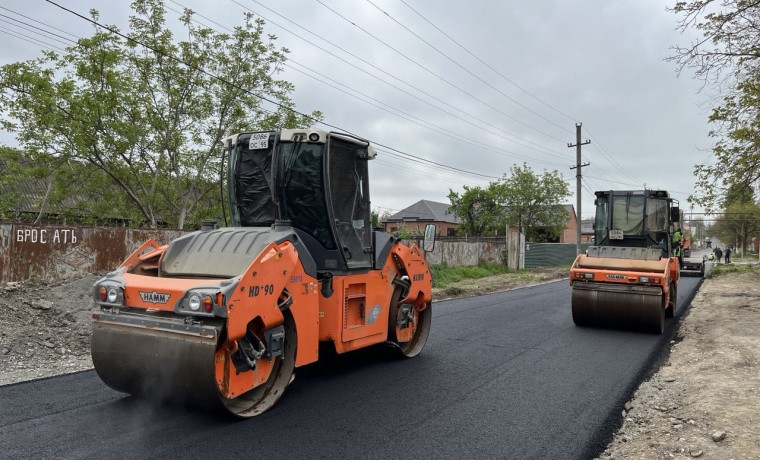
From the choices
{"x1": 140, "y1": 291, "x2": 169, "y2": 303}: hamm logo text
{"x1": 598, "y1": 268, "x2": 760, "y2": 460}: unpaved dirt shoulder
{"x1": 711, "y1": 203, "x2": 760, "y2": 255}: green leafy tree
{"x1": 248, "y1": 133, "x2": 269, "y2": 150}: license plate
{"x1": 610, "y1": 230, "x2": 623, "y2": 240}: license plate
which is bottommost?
{"x1": 598, "y1": 268, "x2": 760, "y2": 460}: unpaved dirt shoulder

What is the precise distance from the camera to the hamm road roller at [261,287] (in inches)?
152

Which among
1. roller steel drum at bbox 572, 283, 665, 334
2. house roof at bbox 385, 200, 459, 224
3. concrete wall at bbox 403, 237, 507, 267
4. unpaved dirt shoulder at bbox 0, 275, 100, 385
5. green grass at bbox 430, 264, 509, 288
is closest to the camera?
unpaved dirt shoulder at bbox 0, 275, 100, 385

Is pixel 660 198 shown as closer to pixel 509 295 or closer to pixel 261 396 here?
pixel 509 295

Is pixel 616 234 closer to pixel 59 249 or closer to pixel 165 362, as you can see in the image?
pixel 165 362

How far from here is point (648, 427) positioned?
437 centimetres

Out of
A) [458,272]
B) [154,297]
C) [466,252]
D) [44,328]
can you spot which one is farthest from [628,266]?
[466,252]

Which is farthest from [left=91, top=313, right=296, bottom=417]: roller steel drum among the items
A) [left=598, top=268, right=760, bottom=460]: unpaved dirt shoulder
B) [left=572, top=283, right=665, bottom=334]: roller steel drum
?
[left=572, top=283, right=665, bottom=334]: roller steel drum

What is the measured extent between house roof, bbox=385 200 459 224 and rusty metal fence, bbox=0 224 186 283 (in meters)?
44.4

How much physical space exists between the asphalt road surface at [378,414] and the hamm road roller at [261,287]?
11.0 inches

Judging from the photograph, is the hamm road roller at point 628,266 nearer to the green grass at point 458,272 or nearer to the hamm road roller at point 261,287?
the hamm road roller at point 261,287

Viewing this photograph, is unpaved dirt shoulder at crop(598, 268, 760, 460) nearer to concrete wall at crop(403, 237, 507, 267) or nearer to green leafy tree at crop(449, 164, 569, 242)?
concrete wall at crop(403, 237, 507, 267)

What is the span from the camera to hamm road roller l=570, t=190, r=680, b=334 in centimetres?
856

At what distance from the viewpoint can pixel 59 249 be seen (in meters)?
9.13

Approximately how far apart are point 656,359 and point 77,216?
15.8 metres
